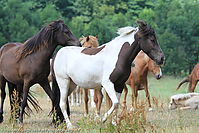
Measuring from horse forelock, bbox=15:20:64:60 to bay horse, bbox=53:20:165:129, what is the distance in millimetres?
444

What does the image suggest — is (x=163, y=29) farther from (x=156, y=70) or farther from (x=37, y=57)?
(x=37, y=57)

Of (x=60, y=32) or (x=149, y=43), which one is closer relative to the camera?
(x=149, y=43)

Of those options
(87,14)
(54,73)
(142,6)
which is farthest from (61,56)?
(142,6)

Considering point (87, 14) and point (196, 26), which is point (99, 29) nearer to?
point (196, 26)

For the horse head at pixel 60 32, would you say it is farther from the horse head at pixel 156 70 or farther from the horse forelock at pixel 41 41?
the horse head at pixel 156 70

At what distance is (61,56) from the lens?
211 inches

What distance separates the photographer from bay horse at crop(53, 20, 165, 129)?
15.4 ft

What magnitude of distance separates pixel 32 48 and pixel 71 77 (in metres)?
1.11

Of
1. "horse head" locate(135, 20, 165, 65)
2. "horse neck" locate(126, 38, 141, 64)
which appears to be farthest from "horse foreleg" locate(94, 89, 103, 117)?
"horse head" locate(135, 20, 165, 65)

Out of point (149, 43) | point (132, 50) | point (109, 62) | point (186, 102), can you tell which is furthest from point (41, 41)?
point (186, 102)

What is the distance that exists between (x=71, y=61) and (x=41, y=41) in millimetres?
851

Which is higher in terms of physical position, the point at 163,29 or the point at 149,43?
the point at 149,43

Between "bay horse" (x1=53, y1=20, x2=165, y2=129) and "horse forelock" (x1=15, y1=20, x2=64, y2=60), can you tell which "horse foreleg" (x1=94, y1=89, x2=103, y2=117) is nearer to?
"bay horse" (x1=53, y1=20, x2=165, y2=129)

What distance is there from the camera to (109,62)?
15.7ft
